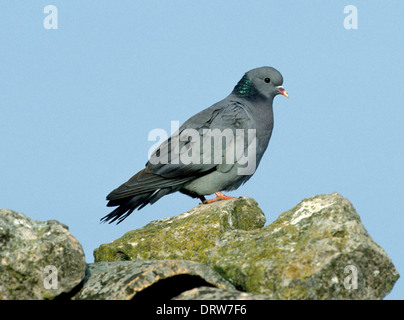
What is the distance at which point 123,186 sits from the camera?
884cm

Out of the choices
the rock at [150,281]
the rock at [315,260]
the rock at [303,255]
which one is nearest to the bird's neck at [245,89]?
the rock at [303,255]

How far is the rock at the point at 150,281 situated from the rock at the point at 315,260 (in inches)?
15.1

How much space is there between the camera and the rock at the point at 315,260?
16.6 feet

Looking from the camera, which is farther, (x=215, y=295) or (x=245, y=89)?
(x=245, y=89)

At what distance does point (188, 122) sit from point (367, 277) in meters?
4.73

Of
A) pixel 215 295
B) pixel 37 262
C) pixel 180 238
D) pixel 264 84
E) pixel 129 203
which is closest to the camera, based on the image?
pixel 215 295

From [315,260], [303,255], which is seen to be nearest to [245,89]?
[303,255]

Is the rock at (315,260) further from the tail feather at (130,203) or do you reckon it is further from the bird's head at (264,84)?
the bird's head at (264,84)

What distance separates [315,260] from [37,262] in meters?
2.24

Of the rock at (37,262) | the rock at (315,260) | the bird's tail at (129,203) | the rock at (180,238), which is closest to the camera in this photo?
the rock at (37,262)

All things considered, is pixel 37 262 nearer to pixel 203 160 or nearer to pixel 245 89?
pixel 203 160

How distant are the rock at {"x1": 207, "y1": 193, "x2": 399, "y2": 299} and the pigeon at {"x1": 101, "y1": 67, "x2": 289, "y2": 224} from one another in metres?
3.18

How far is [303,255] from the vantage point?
524 centimetres
